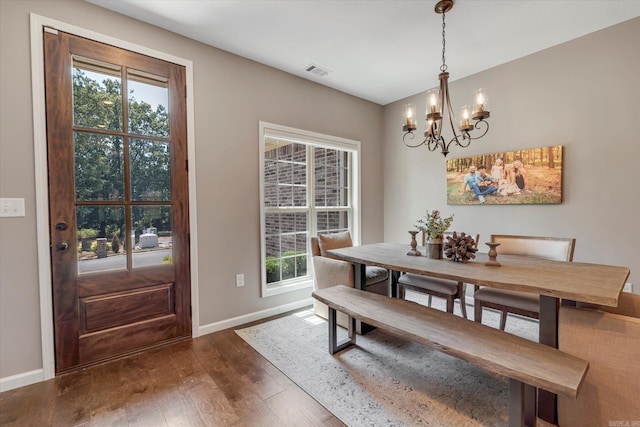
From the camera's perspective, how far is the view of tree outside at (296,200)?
A: 3230 mm

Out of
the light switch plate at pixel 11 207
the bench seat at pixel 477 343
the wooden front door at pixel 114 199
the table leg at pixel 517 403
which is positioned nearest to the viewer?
the bench seat at pixel 477 343

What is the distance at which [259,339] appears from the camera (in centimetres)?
252

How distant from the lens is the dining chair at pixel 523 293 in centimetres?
203

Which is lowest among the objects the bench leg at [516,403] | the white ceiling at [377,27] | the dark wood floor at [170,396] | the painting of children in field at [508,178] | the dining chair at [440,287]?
the dark wood floor at [170,396]

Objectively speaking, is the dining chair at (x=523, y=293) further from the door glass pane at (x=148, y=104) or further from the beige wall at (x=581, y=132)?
the door glass pane at (x=148, y=104)

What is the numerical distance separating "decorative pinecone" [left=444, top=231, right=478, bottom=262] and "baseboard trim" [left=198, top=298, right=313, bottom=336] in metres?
1.89

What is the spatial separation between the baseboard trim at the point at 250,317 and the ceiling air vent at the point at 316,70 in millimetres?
2682

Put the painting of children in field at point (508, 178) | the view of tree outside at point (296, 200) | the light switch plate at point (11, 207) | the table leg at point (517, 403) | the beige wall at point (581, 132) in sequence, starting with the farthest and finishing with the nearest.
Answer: the view of tree outside at point (296, 200)
the painting of children in field at point (508, 178)
the beige wall at point (581, 132)
the light switch plate at point (11, 207)
the table leg at point (517, 403)

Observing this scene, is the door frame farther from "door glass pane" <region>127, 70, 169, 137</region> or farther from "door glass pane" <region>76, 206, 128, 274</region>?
"door glass pane" <region>127, 70, 169, 137</region>

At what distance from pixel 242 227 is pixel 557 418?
265 centimetres

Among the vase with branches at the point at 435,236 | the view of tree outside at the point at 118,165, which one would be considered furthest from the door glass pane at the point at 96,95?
the vase with branches at the point at 435,236

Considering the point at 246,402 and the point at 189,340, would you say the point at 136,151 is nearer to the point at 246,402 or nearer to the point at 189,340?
the point at 189,340

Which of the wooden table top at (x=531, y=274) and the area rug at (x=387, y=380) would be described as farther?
the area rug at (x=387, y=380)

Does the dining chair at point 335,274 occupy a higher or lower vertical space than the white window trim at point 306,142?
lower
